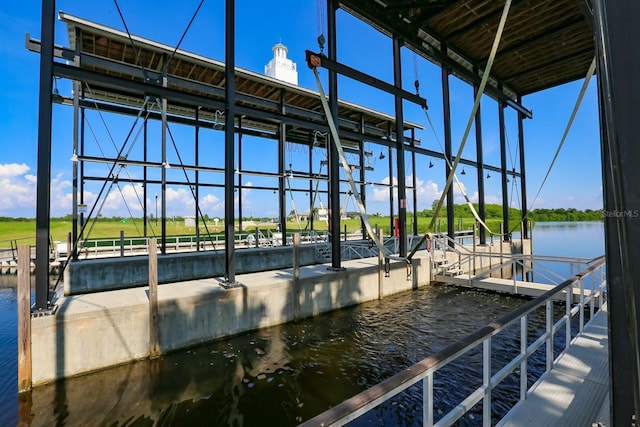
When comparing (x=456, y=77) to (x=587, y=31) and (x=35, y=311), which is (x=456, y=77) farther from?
(x=35, y=311)

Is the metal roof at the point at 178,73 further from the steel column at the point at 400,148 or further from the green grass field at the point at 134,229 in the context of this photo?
the green grass field at the point at 134,229

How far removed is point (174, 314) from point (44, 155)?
11.5 feet

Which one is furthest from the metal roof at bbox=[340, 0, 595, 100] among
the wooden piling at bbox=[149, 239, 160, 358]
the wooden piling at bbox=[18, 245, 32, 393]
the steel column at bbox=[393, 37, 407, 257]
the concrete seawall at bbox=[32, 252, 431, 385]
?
the wooden piling at bbox=[18, 245, 32, 393]

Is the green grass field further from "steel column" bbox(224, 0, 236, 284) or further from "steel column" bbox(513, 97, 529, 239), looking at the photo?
"steel column" bbox(224, 0, 236, 284)

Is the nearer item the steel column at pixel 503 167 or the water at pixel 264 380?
the water at pixel 264 380

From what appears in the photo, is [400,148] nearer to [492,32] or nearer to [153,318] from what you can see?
[492,32]

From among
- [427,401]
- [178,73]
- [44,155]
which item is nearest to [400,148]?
[178,73]

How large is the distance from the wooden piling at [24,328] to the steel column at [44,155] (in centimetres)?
29

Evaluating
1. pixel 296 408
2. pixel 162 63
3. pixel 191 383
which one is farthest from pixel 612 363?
pixel 162 63

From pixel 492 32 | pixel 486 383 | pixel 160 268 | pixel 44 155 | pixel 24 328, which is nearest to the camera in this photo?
pixel 486 383

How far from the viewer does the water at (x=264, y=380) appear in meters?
4.23

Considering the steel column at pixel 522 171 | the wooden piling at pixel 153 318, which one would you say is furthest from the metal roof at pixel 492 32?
the wooden piling at pixel 153 318

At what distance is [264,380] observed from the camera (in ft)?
16.8

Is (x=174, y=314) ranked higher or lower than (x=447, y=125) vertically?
lower
